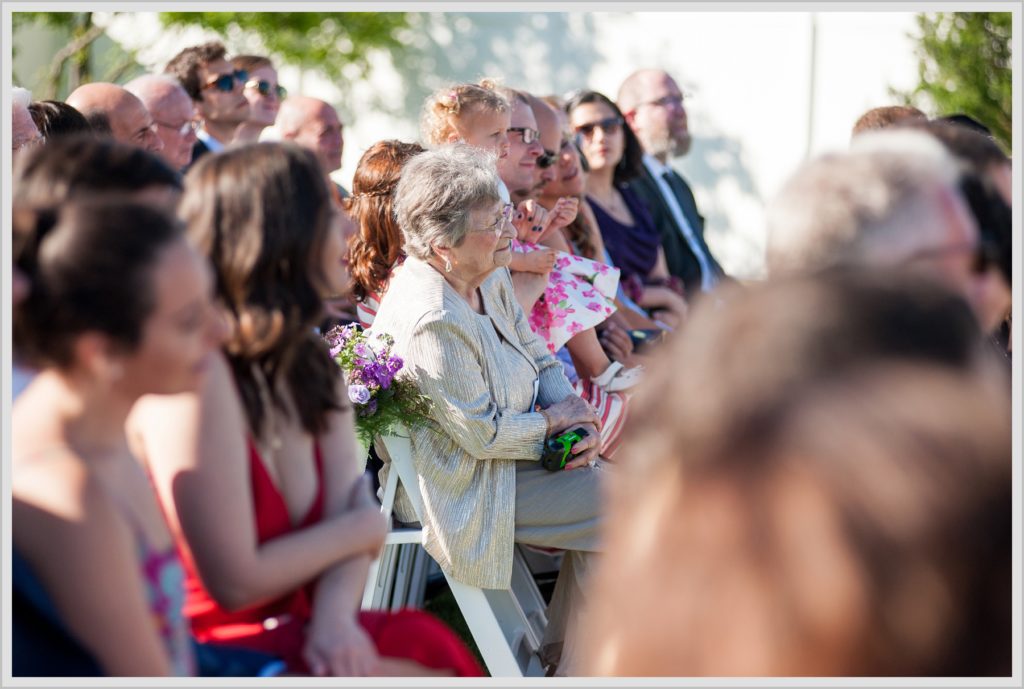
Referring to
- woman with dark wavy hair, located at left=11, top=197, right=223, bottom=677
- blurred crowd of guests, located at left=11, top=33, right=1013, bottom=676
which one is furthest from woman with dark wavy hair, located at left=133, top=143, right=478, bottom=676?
woman with dark wavy hair, located at left=11, top=197, right=223, bottom=677

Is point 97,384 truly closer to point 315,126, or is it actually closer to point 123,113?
point 123,113

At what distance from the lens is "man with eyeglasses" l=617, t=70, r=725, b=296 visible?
652 centimetres

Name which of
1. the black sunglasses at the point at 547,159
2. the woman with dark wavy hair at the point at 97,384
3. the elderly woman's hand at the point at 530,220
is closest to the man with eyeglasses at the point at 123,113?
the elderly woman's hand at the point at 530,220

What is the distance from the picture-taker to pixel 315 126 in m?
6.05

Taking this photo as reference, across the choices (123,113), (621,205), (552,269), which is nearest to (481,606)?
(552,269)

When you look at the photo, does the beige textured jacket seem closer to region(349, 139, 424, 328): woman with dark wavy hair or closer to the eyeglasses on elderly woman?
the eyeglasses on elderly woman

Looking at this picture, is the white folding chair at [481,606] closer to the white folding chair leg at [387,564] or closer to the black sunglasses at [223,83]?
the white folding chair leg at [387,564]

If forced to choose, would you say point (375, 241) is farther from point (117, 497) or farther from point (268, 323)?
point (117, 497)

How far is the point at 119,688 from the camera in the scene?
5.50 feet

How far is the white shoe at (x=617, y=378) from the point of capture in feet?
15.3

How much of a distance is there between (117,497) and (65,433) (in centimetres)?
12

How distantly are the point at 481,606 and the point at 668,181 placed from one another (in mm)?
3992

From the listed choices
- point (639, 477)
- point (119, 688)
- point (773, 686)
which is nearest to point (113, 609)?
point (119, 688)

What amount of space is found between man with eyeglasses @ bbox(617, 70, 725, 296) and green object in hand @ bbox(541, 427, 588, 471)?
270 centimetres
